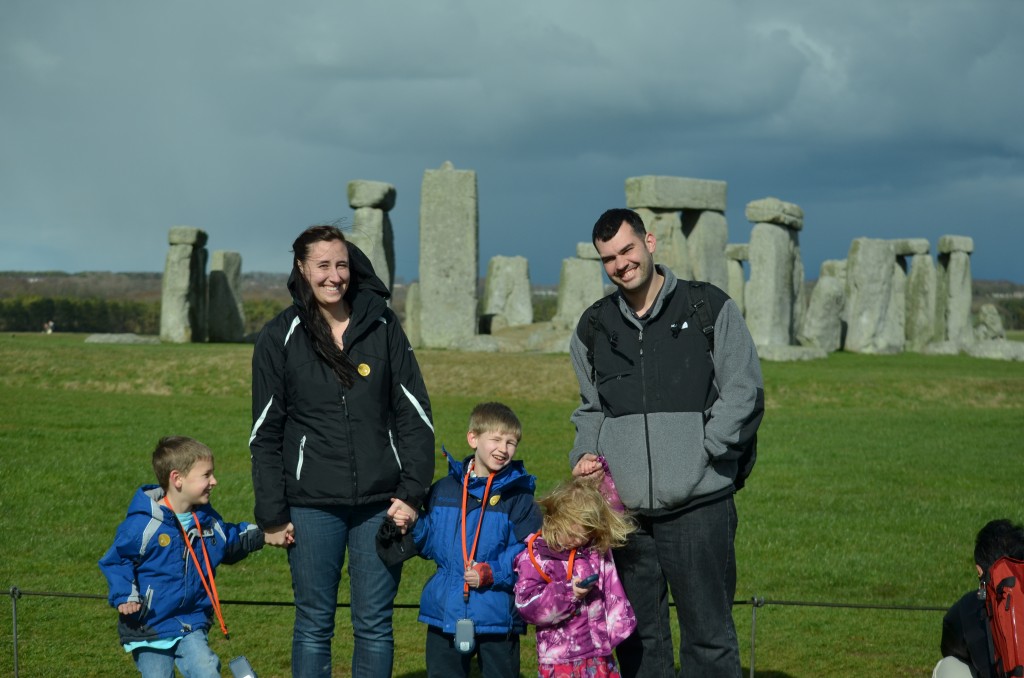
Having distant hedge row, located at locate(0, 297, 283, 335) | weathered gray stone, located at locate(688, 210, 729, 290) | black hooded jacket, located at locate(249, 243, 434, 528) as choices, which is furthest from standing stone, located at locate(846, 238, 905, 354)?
black hooded jacket, located at locate(249, 243, 434, 528)

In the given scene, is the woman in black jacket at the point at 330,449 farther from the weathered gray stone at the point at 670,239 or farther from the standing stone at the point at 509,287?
the standing stone at the point at 509,287

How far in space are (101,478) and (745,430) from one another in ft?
25.9

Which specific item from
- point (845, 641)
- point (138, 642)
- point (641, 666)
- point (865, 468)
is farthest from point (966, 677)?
point (865, 468)

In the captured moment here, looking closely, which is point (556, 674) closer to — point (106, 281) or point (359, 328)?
point (359, 328)

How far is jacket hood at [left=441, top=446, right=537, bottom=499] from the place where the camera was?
462cm

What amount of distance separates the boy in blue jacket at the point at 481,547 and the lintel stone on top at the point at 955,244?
2899 centimetres

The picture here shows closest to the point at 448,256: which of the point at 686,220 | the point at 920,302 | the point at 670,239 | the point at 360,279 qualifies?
the point at 670,239

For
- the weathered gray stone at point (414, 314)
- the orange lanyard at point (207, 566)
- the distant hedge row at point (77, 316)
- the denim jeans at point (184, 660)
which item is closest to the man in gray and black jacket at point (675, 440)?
the orange lanyard at point (207, 566)

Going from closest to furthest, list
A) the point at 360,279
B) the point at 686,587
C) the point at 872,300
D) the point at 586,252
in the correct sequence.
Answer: the point at 686,587
the point at 360,279
the point at 872,300
the point at 586,252

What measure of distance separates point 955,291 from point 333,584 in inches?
1148

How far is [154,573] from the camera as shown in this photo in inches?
175

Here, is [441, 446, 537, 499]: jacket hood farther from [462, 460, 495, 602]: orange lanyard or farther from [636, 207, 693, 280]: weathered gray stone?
[636, 207, 693, 280]: weathered gray stone

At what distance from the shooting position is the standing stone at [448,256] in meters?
23.6

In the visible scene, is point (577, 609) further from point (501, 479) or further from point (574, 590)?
point (501, 479)
